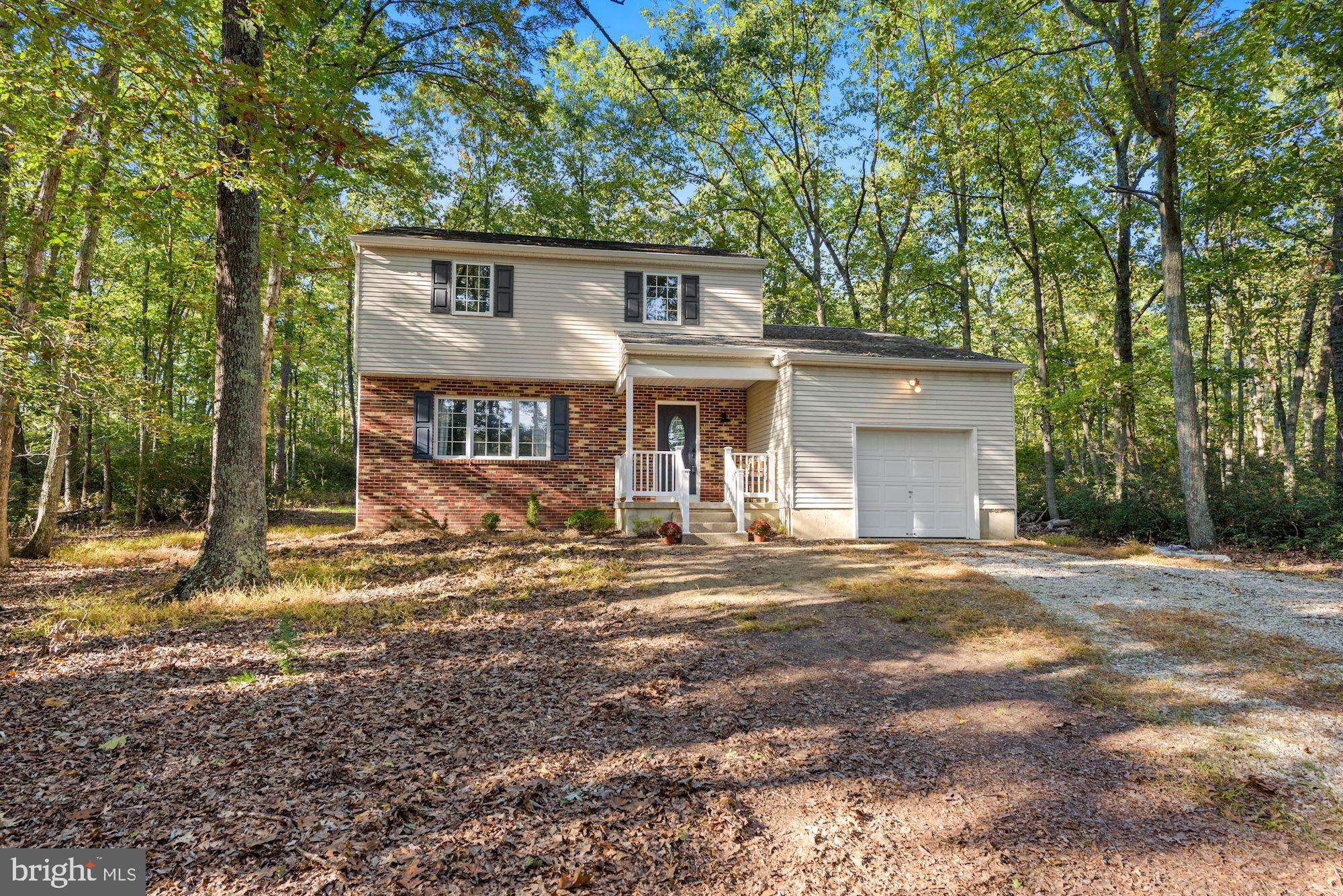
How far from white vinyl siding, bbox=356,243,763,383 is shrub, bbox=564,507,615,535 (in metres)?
2.85

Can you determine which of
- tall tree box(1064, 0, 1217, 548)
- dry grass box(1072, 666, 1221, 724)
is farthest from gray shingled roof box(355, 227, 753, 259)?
dry grass box(1072, 666, 1221, 724)

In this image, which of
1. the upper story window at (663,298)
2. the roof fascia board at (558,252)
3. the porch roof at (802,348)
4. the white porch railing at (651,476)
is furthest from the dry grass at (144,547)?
the upper story window at (663,298)

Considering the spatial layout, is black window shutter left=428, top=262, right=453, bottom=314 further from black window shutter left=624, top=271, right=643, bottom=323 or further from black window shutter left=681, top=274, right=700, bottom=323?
black window shutter left=681, top=274, right=700, bottom=323

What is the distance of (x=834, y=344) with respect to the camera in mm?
12141

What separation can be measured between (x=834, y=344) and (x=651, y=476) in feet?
15.1

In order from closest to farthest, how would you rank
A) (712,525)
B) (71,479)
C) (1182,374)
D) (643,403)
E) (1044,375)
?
(1182,374)
(712,525)
(643,403)
(1044,375)
(71,479)

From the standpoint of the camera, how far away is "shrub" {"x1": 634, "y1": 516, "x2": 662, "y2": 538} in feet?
35.0

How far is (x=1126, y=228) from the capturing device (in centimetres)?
1416

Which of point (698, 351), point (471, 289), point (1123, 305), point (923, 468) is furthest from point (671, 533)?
point (1123, 305)

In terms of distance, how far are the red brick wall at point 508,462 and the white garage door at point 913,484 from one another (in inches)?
118

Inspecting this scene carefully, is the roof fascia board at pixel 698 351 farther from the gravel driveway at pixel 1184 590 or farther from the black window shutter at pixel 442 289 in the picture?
the gravel driveway at pixel 1184 590

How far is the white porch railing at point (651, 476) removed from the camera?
35.3 ft

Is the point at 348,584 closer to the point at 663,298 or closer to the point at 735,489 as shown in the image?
the point at 735,489

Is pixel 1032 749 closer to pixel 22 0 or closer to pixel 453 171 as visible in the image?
pixel 22 0
